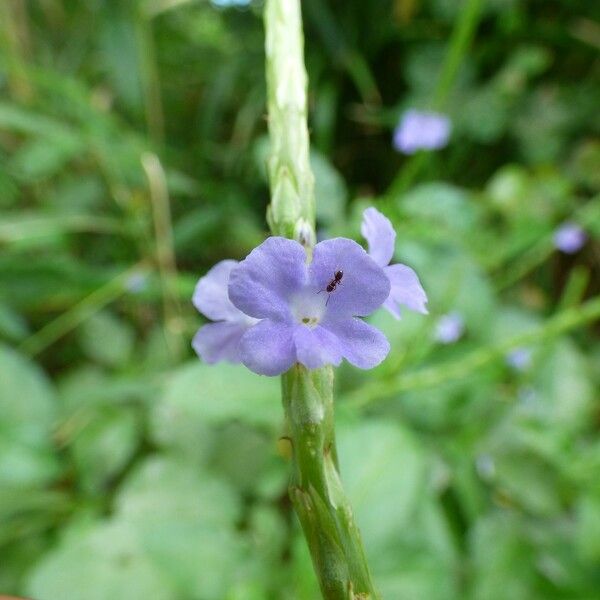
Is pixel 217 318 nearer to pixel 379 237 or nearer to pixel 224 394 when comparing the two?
pixel 379 237

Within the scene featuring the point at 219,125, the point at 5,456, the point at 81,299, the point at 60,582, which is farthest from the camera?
the point at 219,125

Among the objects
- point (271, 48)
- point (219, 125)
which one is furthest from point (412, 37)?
point (271, 48)

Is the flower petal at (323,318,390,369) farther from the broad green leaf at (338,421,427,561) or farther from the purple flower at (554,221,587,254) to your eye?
the purple flower at (554,221,587,254)

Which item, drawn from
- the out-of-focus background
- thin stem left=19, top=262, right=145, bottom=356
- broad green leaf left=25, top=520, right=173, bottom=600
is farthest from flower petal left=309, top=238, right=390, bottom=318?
thin stem left=19, top=262, right=145, bottom=356

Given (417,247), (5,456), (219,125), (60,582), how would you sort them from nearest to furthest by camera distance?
(60,582), (5,456), (417,247), (219,125)

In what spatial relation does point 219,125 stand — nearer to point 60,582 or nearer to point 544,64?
point 544,64

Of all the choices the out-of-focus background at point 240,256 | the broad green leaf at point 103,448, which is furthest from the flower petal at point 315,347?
the broad green leaf at point 103,448
